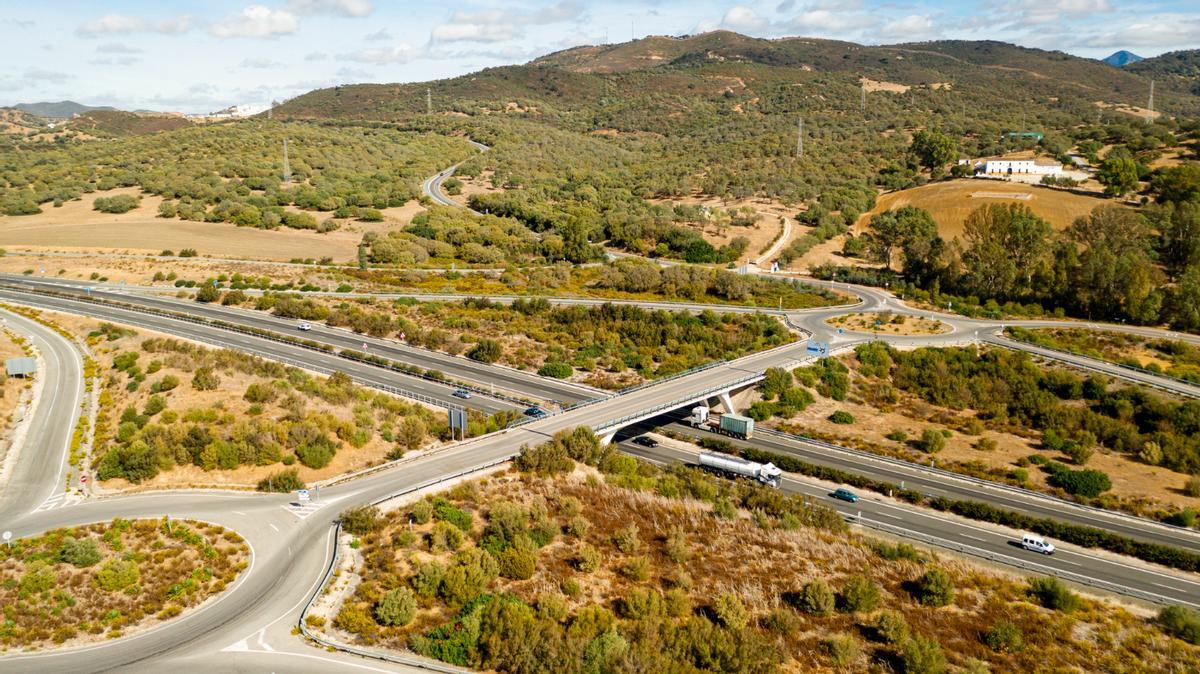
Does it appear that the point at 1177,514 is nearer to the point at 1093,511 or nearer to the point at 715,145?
the point at 1093,511

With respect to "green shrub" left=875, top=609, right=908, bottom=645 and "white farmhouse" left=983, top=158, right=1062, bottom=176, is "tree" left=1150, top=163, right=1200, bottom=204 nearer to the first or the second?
"white farmhouse" left=983, top=158, right=1062, bottom=176

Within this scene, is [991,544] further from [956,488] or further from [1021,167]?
[1021,167]

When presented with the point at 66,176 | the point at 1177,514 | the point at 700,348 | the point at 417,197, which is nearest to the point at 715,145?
the point at 417,197

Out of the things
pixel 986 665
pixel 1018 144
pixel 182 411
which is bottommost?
pixel 986 665

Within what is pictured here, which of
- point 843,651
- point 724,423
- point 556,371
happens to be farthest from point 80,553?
point 724,423

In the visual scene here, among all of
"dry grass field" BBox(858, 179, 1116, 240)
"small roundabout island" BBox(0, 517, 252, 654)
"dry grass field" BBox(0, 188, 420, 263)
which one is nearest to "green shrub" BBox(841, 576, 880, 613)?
"small roundabout island" BBox(0, 517, 252, 654)

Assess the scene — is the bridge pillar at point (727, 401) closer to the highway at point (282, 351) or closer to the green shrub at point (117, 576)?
the highway at point (282, 351)
